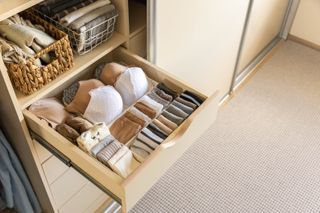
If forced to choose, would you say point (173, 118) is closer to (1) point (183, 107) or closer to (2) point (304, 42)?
(1) point (183, 107)

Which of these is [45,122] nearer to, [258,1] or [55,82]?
[55,82]

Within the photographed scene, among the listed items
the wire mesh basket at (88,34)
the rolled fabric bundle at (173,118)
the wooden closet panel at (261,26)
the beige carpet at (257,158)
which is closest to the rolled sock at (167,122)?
the rolled fabric bundle at (173,118)

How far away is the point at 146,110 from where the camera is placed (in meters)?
1.11

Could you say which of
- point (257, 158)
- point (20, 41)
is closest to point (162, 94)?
point (20, 41)

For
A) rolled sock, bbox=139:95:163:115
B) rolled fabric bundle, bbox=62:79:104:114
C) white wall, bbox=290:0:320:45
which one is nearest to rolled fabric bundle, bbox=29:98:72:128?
rolled fabric bundle, bbox=62:79:104:114

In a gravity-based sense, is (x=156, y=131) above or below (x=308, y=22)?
above

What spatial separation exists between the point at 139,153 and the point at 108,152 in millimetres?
96

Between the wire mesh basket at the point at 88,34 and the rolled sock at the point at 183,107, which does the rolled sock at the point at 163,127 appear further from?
the wire mesh basket at the point at 88,34

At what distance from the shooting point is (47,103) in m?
1.11

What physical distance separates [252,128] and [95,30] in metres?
1.18

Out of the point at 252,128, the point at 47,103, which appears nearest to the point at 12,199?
the point at 47,103

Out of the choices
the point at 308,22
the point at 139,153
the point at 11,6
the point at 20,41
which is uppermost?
the point at 11,6

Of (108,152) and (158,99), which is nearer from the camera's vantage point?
(108,152)

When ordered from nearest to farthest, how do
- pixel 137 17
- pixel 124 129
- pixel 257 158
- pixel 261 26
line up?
1. pixel 124 129
2. pixel 137 17
3. pixel 257 158
4. pixel 261 26
